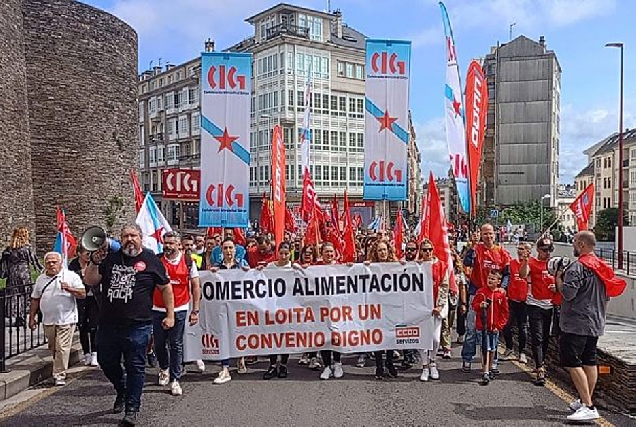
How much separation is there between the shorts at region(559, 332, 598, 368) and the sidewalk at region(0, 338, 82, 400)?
19.7 ft

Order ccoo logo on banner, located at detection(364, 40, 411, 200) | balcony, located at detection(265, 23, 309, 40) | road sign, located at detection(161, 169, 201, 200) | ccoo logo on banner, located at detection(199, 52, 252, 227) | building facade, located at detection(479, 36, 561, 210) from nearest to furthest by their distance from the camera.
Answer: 1. ccoo logo on banner, located at detection(199, 52, 252, 227)
2. ccoo logo on banner, located at detection(364, 40, 411, 200)
3. road sign, located at detection(161, 169, 201, 200)
4. balcony, located at detection(265, 23, 309, 40)
5. building facade, located at detection(479, 36, 561, 210)

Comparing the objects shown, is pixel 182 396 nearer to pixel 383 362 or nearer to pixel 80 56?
pixel 383 362

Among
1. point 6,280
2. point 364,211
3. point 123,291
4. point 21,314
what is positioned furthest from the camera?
point 364,211

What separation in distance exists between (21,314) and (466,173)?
7.15m

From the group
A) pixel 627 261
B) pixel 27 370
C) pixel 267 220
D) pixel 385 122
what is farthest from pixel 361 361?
pixel 627 261

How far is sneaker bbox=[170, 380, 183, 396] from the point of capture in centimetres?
790

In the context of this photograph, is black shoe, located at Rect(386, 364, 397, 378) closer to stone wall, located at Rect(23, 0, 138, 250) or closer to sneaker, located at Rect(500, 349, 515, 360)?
sneaker, located at Rect(500, 349, 515, 360)

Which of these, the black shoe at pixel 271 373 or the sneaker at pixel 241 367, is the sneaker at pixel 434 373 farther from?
the sneaker at pixel 241 367

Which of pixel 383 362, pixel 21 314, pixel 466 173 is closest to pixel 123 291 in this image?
pixel 383 362

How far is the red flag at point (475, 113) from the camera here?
1116 cm

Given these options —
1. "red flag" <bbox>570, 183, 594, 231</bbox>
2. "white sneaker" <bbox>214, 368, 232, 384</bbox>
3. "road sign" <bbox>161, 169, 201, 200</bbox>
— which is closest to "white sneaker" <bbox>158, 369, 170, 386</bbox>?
"white sneaker" <bbox>214, 368, 232, 384</bbox>

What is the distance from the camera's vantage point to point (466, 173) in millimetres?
11016

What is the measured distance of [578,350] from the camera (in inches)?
273

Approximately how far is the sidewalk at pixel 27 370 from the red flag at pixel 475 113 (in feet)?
21.6
